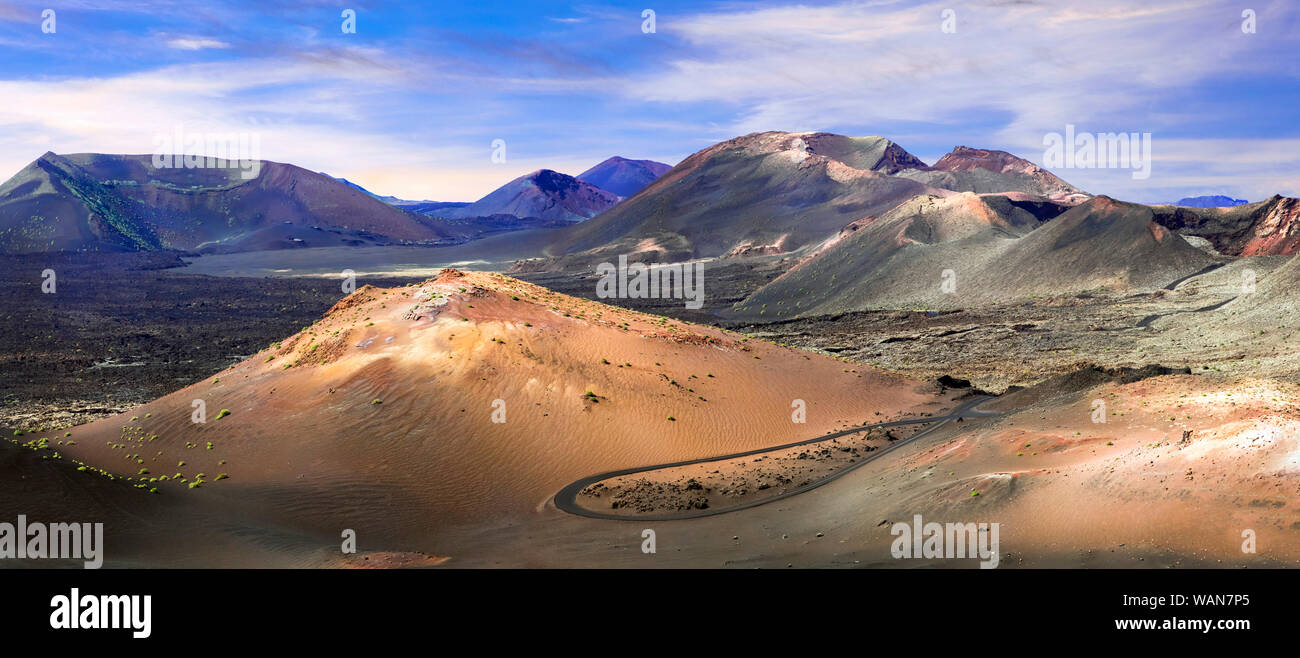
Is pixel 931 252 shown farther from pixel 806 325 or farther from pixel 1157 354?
pixel 1157 354

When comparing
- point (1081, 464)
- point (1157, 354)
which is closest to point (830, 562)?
point (1081, 464)

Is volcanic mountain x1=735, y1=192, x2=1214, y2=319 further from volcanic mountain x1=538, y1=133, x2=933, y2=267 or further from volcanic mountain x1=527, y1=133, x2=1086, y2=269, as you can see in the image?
volcanic mountain x1=538, y1=133, x2=933, y2=267

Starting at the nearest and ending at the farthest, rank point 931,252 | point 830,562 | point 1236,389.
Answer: point 830,562
point 1236,389
point 931,252

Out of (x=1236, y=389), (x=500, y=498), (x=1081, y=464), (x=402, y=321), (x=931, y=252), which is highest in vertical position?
(x=931, y=252)

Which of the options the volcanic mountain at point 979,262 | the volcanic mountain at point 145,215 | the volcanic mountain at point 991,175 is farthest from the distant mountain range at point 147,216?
the volcanic mountain at point 979,262

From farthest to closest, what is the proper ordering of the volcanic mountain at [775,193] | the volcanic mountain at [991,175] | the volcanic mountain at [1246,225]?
1. the volcanic mountain at [991,175]
2. the volcanic mountain at [775,193]
3. the volcanic mountain at [1246,225]

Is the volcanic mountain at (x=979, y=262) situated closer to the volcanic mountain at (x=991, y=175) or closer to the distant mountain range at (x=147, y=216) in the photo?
the volcanic mountain at (x=991, y=175)
